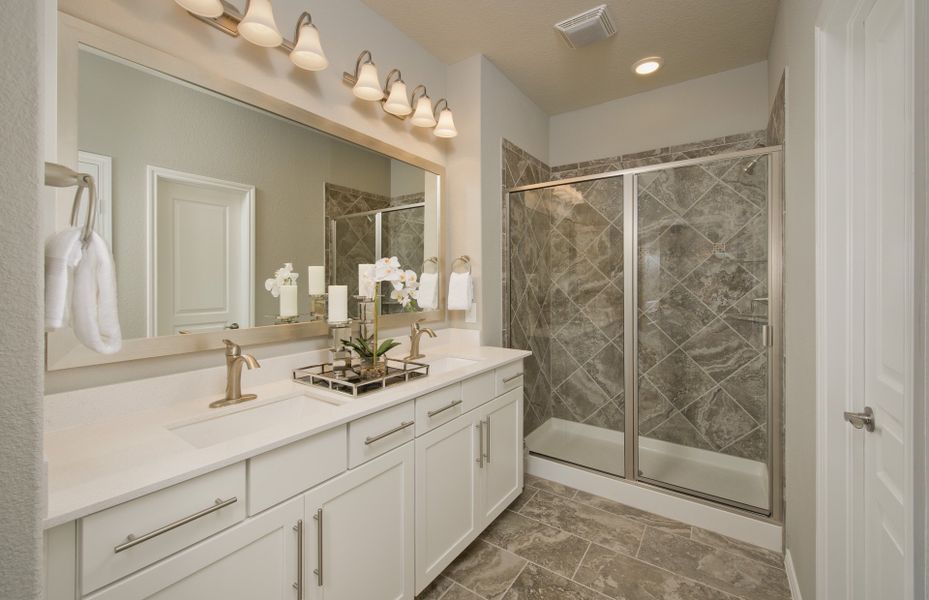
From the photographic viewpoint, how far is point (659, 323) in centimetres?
A: 238

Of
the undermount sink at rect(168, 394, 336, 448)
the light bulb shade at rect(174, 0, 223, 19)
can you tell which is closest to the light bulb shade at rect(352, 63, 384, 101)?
the light bulb shade at rect(174, 0, 223, 19)

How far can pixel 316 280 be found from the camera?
1.69 m

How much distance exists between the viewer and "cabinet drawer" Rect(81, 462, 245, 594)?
0.72 m

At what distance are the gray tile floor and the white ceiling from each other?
2.66 m

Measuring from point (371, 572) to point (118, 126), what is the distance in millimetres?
1558

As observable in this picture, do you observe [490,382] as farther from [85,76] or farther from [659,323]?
[85,76]

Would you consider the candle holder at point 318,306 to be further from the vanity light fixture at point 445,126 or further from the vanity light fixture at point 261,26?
the vanity light fixture at point 445,126

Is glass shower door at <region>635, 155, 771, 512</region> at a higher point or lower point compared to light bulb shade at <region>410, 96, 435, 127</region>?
lower

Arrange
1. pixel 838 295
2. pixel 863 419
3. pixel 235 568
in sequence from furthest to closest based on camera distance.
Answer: pixel 838 295 < pixel 863 419 < pixel 235 568

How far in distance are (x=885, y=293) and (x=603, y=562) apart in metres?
1.48

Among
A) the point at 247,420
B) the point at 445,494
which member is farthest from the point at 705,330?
the point at 247,420

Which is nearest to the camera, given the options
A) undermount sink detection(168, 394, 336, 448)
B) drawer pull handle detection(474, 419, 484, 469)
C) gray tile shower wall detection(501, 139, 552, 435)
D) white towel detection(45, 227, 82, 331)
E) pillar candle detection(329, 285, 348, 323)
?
white towel detection(45, 227, 82, 331)

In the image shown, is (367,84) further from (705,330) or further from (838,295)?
(705,330)

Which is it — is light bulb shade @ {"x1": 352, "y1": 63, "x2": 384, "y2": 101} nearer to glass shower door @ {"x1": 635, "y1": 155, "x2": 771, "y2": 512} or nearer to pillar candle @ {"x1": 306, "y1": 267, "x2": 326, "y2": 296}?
pillar candle @ {"x1": 306, "y1": 267, "x2": 326, "y2": 296}
